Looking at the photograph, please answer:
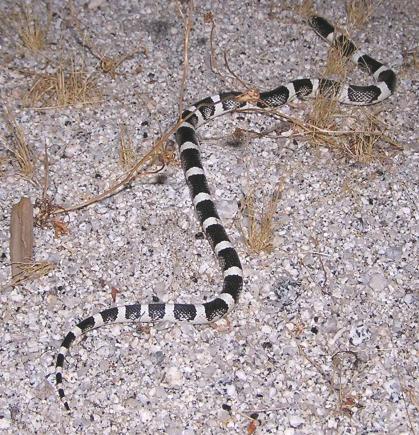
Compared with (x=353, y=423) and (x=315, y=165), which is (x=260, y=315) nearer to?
(x=353, y=423)

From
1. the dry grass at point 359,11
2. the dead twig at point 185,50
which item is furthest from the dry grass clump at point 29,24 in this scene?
the dry grass at point 359,11

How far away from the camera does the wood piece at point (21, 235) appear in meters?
5.28

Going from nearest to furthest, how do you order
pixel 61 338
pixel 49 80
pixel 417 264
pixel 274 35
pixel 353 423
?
pixel 353 423 → pixel 61 338 → pixel 417 264 → pixel 49 80 → pixel 274 35

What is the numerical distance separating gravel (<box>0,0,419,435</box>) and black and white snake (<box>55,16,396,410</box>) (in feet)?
0.37

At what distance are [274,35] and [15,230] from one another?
345 cm

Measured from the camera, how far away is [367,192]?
19.2ft

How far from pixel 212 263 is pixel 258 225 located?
0.51m

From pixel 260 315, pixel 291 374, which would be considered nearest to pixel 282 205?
pixel 260 315

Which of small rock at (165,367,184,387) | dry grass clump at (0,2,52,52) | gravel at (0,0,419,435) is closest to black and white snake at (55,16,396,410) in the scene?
gravel at (0,0,419,435)

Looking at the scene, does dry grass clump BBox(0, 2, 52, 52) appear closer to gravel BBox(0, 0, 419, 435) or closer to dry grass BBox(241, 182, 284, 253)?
gravel BBox(0, 0, 419, 435)

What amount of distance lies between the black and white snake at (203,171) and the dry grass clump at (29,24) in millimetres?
1739

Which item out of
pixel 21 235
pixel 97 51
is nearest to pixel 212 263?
pixel 21 235

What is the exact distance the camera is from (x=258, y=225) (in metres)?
5.62

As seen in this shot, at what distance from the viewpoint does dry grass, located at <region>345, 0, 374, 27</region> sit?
7.15 metres
